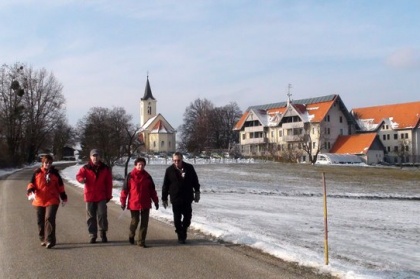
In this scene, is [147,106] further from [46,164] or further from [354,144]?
[46,164]

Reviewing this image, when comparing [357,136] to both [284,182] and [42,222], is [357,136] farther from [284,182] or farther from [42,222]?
[42,222]

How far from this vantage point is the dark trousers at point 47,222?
9672mm

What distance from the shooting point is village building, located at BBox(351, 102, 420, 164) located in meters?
92.8

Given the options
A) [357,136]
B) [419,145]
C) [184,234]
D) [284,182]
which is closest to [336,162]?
[357,136]

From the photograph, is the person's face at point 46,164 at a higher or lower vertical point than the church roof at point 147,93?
lower

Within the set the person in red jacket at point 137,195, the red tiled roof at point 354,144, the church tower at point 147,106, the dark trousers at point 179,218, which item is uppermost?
the church tower at point 147,106

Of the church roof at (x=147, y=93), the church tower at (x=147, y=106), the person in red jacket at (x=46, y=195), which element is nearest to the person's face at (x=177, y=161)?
→ the person in red jacket at (x=46, y=195)

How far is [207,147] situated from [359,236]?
336ft

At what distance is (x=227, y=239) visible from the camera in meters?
10.8

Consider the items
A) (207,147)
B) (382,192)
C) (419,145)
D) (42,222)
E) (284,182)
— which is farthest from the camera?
(207,147)

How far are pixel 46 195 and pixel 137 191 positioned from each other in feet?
5.64

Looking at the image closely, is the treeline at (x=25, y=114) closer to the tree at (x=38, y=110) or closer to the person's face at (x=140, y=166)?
the tree at (x=38, y=110)

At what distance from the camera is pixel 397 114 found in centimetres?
9881

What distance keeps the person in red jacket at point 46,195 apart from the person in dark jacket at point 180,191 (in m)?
2.09
